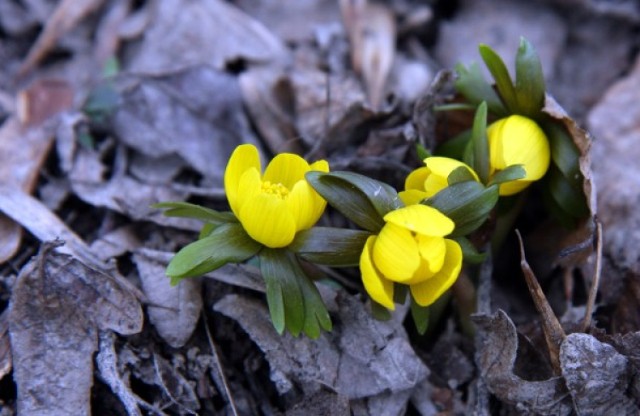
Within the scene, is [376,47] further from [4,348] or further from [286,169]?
[4,348]

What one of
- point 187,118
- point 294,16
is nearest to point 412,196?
point 187,118

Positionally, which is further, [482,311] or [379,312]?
[482,311]

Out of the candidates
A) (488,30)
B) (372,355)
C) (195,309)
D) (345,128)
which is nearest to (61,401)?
(195,309)

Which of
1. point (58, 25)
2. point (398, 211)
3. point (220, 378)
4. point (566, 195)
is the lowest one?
point (220, 378)

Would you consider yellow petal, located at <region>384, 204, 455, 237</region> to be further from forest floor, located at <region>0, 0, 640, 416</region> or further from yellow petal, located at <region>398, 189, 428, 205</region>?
forest floor, located at <region>0, 0, 640, 416</region>

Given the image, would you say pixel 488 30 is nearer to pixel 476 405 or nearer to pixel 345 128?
pixel 345 128

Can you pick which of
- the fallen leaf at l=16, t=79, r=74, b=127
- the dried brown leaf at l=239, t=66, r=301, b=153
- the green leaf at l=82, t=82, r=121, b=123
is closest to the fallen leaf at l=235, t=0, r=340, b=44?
the dried brown leaf at l=239, t=66, r=301, b=153
